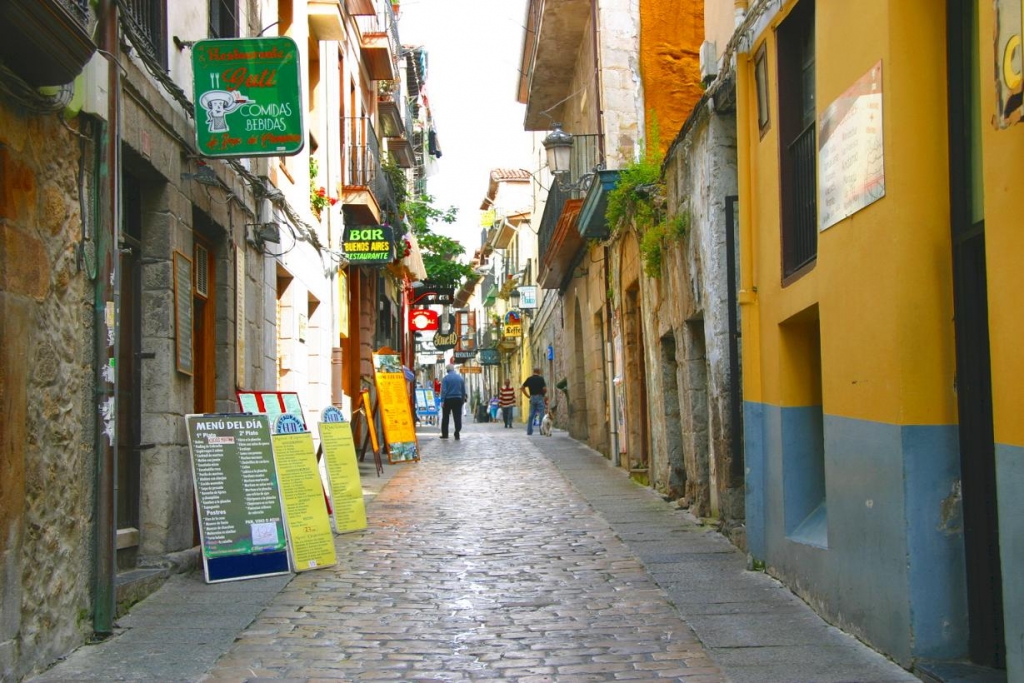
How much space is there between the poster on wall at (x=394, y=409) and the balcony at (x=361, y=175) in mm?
2389

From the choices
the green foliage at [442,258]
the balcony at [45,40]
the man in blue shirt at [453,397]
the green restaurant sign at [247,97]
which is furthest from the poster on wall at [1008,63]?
the green foliage at [442,258]

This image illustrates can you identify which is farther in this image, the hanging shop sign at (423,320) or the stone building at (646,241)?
the hanging shop sign at (423,320)

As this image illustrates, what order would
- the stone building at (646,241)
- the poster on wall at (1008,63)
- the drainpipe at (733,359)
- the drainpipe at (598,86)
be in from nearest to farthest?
the poster on wall at (1008,63)
the drainpipe at (733,359)
the stone building at (646,241)
the drainpipe at (598,86)

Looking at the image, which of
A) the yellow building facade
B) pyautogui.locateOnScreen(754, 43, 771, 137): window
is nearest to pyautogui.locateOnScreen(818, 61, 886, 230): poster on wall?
the yellow building facade

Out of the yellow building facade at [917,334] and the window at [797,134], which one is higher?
the window at [797,134]

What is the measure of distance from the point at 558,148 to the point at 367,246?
11.0 feet

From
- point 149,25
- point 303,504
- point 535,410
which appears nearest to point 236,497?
point 303,504

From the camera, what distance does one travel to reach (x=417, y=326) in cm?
3238

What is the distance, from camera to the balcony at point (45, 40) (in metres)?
4.90

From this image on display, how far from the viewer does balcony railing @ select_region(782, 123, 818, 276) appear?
7496 mm

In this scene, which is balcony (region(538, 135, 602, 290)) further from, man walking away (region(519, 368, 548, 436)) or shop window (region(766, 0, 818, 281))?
shop window (region(766, 0, 818, 281))

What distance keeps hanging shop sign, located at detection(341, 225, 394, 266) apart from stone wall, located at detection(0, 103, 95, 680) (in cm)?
1156

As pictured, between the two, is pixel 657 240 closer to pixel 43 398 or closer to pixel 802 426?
pixel 802 426

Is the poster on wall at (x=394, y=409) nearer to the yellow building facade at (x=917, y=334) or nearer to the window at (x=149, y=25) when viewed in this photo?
the window at (x=149, y=25)
